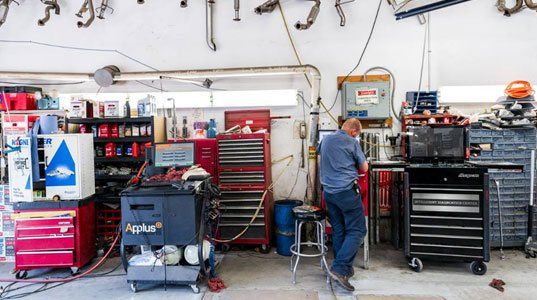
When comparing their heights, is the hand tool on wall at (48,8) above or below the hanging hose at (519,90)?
above

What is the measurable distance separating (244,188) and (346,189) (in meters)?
1.37

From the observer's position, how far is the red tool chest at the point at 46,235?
339 centimetres

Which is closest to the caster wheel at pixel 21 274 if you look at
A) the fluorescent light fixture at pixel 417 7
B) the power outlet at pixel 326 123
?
the power outlet at pixel 326 123

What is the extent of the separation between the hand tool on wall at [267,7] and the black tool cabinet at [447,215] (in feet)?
8.42

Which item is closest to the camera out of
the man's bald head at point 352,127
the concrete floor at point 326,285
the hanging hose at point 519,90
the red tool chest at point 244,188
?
the concrete floor at point 326,285

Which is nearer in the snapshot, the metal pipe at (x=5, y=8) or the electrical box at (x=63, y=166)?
the electrical box at (x=63, y=166)

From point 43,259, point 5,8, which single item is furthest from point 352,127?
point 5,8

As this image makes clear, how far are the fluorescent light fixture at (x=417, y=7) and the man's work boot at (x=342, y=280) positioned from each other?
9.63ft

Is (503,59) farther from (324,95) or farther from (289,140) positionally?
(289,140)

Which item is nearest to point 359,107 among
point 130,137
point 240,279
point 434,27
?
point 434,27

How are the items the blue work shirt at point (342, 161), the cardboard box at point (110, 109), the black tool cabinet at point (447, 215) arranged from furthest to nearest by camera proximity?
the cardboard box at point (110, 109) → the black tool cabinet at point (447, 215) → the blue work shirt at point (342, 161)

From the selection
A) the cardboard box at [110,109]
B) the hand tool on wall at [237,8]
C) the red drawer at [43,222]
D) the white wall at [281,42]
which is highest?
the hand tool on wall at [237,8]

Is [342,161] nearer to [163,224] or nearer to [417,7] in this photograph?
[163,224]

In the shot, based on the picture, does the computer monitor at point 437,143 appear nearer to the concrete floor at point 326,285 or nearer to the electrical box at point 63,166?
the concrete floor at point 326,285
